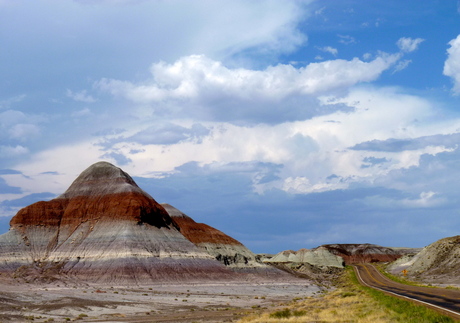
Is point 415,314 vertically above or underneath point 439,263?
underneath

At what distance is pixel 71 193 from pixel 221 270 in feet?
148

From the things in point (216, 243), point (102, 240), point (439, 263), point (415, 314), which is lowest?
point (415, 314)

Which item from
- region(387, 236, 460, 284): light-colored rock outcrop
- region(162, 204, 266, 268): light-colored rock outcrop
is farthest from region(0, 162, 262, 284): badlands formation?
region(387, 236, 460, 284): light-colored rock outcrop

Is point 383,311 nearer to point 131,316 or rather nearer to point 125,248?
point 131,316

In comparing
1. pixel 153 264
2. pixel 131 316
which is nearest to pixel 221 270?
pixel 153 264

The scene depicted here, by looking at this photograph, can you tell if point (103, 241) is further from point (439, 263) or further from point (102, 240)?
point (439, 263)

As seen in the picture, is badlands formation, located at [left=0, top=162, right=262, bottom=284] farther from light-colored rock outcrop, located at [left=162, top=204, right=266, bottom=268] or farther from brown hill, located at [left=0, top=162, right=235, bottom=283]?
light-colored rock outcrop, located at [left=162, top=204, right=266, bottom=268]

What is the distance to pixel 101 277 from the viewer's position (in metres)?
96.1

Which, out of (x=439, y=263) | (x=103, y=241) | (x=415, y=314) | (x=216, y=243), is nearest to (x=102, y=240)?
(x=103, y=241)

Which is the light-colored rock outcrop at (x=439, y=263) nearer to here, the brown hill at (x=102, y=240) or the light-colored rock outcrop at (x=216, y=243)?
the light-colored rock outcrop at (x=216, y=243)

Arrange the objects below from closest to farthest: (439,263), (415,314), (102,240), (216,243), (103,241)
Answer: (415,314) < (103,241) < (102,240) < (439,263) < (216,243)

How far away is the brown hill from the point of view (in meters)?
99.6

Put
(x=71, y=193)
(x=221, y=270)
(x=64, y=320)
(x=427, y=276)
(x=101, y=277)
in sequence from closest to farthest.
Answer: (x=64, y=320)
(x=101, y=277)
(x=427, y=276)
(x=221, y=270)
(x=71, y=193)

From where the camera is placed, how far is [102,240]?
108 m
